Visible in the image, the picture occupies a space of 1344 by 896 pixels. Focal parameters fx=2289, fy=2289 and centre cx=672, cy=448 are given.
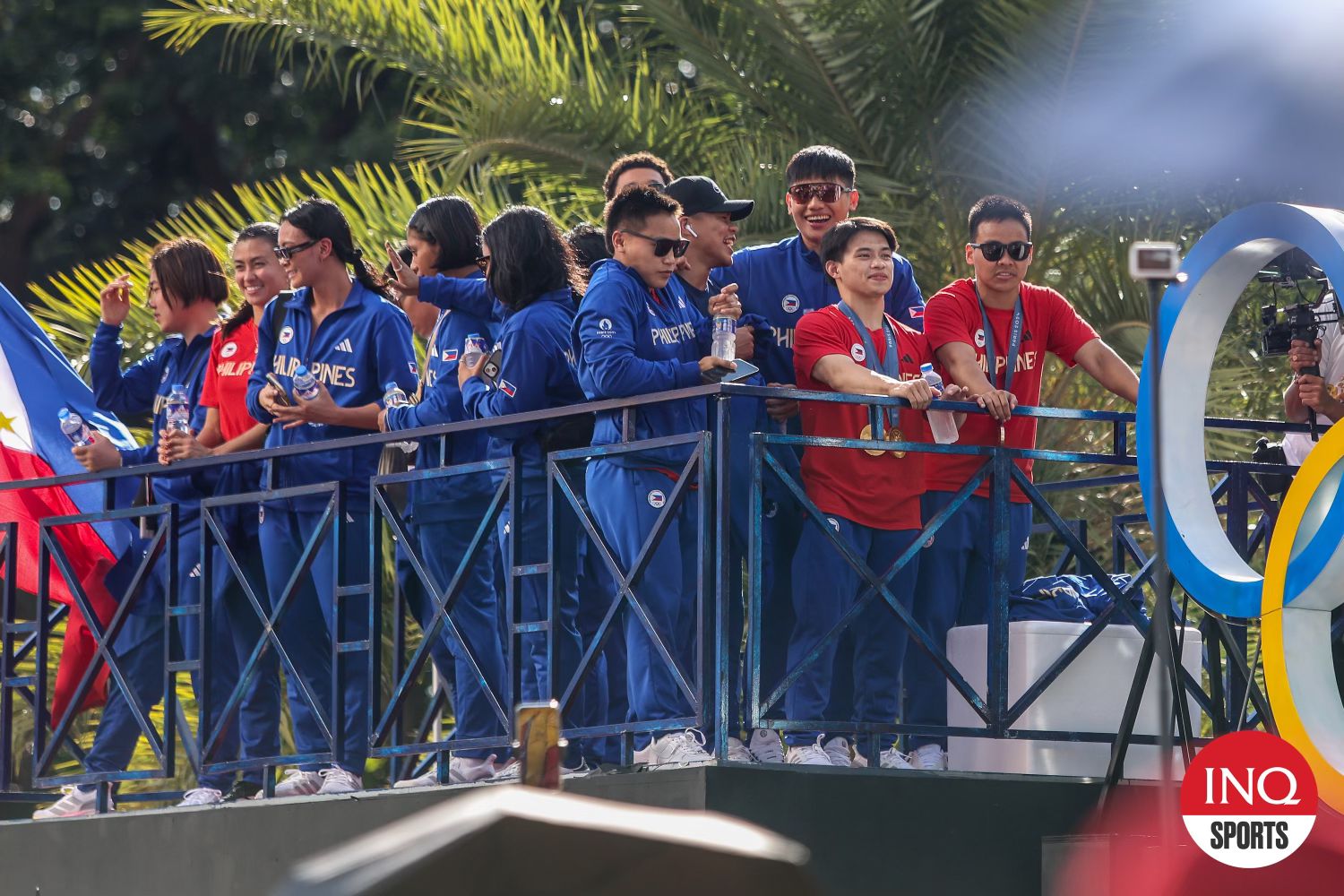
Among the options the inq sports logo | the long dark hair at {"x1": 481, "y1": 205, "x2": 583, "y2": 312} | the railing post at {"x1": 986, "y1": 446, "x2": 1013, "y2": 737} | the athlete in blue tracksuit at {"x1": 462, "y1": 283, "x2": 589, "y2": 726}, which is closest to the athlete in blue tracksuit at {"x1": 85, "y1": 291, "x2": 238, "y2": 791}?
the athlete in blue tracksuit at {"x1": 462, "y1": 283, "x2": 589, "y2": 726}

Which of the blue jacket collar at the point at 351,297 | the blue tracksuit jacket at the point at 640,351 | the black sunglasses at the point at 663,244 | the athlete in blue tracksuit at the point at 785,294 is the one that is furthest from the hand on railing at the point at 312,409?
the athlete in blue tracksuit at the point at 785,294

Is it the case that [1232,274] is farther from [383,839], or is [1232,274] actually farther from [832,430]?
[383,839]

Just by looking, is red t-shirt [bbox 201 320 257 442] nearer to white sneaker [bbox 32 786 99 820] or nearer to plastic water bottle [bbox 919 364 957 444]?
white sneaker [bbox 32 786 99 820]

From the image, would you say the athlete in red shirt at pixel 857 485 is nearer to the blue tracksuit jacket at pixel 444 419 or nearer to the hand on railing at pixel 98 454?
the blue tracksuit jacket at pixel 444 419

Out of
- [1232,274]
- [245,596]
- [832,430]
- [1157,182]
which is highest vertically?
[1157,182]

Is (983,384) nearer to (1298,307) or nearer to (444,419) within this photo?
(1298,307)

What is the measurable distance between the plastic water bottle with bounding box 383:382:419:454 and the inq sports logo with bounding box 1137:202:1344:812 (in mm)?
2476

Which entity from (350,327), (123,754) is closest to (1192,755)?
(350,327)

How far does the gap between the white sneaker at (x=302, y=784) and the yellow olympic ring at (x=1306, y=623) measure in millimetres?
3194

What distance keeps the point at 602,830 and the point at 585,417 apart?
4656 mm

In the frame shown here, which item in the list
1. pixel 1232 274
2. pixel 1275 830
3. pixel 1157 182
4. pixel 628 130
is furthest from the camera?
pixel 628 130

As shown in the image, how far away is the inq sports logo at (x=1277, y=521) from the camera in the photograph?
6910mm

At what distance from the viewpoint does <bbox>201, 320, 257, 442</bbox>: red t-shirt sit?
28.3 ft

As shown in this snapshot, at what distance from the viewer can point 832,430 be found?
744 centimetres
